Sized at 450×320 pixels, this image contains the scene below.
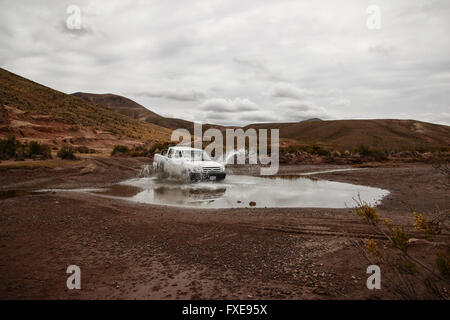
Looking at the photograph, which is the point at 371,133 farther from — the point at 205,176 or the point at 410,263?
the point at 410,263

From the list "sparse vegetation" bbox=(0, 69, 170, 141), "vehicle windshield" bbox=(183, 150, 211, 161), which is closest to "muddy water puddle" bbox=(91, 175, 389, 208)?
"vehicle windshield" bbox=(183, 150, 211, 161)

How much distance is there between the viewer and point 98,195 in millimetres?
10734

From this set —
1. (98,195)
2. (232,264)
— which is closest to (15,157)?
(98,195)

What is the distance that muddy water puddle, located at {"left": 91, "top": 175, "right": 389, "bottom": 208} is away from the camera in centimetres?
948

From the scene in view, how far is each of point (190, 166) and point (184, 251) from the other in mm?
9589

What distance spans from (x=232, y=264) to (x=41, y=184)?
1231 cm

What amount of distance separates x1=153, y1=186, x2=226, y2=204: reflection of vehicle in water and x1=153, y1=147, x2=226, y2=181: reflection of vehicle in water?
191 cm

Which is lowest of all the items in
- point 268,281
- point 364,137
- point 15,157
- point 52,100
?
point 268,281

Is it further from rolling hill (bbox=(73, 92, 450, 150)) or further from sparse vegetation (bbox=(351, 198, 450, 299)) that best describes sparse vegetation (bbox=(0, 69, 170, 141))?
sparse vegetation (bbox=(351, 198, 450, 299))

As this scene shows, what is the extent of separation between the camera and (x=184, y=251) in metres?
5.12

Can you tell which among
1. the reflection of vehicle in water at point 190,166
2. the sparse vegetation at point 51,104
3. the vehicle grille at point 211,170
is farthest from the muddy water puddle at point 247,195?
the sparse vegetation at point 51,104

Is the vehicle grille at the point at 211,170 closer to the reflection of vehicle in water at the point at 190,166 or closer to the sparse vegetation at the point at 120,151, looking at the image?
the reflection of vehicle in water at the point at 190,166

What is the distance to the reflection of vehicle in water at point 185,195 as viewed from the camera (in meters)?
10.1
